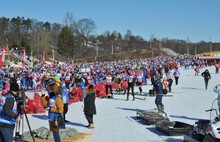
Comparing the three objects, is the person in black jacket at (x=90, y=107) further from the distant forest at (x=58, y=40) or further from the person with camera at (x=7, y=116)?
the distant forest at (x=58, y=40)

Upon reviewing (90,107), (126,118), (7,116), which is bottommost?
(126,118)

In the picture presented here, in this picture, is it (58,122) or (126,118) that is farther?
(126,118)

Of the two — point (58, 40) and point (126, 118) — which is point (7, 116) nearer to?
point (126, 118)

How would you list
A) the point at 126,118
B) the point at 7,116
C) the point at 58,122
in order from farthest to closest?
the point at 126,118
the point at 58,122
the point at 7,116

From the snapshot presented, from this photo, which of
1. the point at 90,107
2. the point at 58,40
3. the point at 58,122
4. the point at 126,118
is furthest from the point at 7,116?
the point at 58,40

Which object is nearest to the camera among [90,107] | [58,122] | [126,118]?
[58,122]

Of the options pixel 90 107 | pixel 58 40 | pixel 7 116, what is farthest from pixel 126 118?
pixel 58 40

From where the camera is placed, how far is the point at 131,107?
16.9 metres

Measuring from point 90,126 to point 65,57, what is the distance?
250ft

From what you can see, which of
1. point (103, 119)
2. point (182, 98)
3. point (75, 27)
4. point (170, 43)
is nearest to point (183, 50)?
point (170, 43)

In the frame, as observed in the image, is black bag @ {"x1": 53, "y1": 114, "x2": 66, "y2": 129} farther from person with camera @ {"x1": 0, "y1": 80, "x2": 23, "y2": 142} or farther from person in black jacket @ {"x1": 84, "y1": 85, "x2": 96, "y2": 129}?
person in black jacket @ {"x1": 84, "y1": 85, "x2": 96, "y2": 129}

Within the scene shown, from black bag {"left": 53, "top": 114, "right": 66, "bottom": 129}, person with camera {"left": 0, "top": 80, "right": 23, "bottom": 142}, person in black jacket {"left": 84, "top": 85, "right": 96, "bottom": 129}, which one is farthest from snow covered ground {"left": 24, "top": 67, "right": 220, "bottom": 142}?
person with camera {"left": 0, "top": 80, "right": 23, "bottom": 142}

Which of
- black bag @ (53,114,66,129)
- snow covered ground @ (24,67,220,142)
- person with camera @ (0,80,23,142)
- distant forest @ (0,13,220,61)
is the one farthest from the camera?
distant forest @ (0,13,220,61)

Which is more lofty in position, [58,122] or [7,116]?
[7,116]
